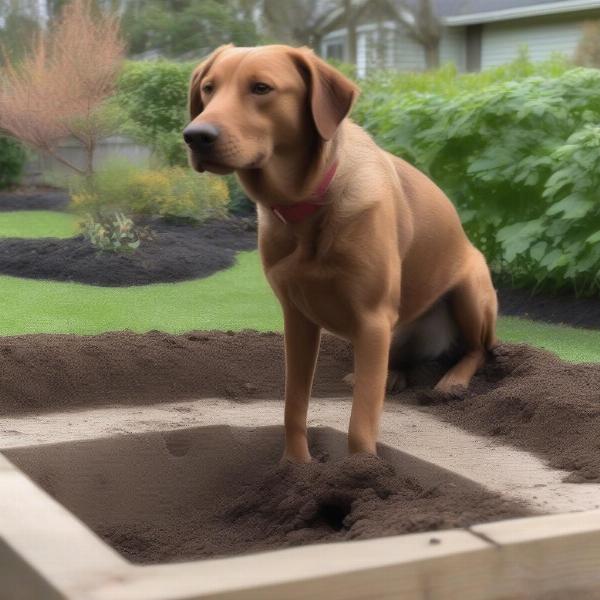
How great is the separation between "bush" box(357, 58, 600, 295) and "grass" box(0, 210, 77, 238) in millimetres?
4908

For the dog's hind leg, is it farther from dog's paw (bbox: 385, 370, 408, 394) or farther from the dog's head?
the dog's head

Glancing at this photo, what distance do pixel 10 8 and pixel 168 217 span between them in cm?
1112

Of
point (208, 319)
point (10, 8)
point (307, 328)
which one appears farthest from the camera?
point (10, 8)

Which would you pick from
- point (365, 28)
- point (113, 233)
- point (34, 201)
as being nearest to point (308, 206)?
point (113, 233)

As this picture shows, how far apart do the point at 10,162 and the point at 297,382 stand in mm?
14853

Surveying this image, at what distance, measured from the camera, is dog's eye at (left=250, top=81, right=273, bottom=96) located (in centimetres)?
301

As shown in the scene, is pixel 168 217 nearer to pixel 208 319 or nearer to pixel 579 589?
pixel 208 319

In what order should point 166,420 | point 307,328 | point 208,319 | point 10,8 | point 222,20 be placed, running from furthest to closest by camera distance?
1. point 222,20
2. point 10,8
3. point 208,319
4. point 166,420
5. point 307,328

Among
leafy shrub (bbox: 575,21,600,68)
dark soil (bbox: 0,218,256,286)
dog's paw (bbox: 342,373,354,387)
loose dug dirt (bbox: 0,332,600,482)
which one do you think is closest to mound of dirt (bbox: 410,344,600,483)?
loose dug dirt (bbox: 0,332,600,482)

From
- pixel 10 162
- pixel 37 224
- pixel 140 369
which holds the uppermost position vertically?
pixel 140 369

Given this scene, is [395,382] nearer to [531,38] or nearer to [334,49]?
[531,38]

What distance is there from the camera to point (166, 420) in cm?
402

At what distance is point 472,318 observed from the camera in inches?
174

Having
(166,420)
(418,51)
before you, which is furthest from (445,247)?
(418,51)
